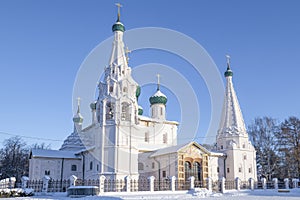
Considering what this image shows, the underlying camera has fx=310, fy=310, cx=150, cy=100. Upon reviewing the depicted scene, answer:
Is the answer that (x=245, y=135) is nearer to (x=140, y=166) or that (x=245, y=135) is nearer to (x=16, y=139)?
(x=140, y=166)

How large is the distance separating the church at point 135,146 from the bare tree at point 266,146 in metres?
4.19

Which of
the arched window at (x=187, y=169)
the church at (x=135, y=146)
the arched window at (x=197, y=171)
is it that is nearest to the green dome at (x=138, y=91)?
the church at (x=135, y=146)

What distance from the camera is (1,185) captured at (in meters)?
19.3

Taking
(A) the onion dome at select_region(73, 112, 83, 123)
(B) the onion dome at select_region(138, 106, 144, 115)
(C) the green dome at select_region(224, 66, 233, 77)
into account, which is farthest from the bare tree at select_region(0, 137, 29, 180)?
(C) the green dome at select_region(224, 66, 233, 77)

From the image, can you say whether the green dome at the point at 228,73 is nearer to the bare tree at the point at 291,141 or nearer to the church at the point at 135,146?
the church at the point at 135,146

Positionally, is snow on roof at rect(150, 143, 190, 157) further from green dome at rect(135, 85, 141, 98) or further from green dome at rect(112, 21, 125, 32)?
green dome at rect(112, 21, 125, 32)

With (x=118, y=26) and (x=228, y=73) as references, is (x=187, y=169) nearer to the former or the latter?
(x=228, y=73)

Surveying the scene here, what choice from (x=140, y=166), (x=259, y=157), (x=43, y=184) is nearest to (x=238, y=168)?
(x=259, y=157)

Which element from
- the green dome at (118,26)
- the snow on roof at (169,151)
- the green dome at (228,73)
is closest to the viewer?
the snow on roof at (169,151)

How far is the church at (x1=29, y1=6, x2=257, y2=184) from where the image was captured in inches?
934

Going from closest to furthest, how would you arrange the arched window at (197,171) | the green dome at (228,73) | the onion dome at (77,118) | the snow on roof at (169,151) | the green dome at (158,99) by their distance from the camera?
the snow on roof at (169,151), the arched window at (197,171), the green dome at (228,73), the green dome at (158,99), the onion dome at (77,118)

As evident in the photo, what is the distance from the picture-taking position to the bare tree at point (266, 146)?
103 feet

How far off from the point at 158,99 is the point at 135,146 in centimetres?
791

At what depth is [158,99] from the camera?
103ft
